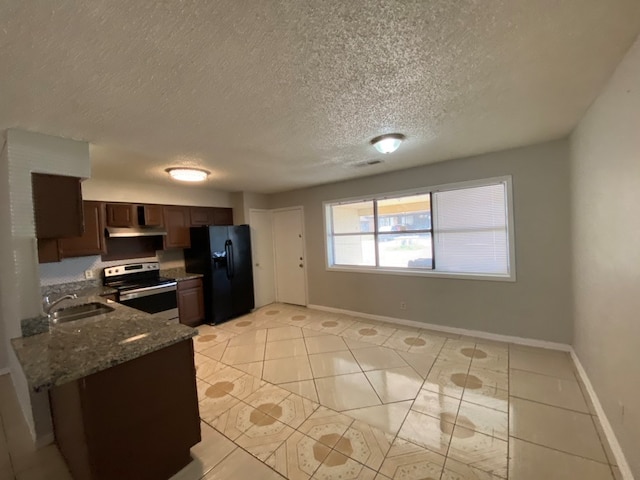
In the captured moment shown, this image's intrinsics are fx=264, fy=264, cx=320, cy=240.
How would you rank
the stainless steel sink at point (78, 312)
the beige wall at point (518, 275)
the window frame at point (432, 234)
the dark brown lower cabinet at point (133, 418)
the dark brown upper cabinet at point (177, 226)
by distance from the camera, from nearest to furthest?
the dark brown lower cabinet at point (133, 418) < the stainless steel sink at point (78, 312) < the beige wall at point (518, 275) < the window frame at point (432, 234) < the dark brown upper cabinet at point (177, 226)

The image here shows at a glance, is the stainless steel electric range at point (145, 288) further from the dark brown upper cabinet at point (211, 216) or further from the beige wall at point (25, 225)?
the beige wall at point (25, 225)

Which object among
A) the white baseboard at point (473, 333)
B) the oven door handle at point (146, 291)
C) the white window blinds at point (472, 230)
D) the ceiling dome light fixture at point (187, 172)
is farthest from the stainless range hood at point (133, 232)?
the white window blinds at point (472, 230)

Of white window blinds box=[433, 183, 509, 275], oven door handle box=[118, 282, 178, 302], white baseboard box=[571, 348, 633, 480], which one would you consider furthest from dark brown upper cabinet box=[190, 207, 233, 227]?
white baseboard box=[571, 348, 633, 480]

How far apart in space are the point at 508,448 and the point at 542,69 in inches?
96.0

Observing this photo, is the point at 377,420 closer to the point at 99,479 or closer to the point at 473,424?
the point at 473,424

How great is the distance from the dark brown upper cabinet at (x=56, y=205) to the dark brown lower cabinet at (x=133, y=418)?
48.6 inches

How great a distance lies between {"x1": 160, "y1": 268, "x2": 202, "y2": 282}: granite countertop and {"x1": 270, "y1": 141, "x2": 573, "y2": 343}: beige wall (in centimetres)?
306

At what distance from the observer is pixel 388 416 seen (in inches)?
84.7

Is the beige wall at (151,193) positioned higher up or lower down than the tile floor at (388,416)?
higher up

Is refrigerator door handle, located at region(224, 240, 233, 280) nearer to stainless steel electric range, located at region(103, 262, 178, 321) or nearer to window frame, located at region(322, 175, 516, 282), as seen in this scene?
stainless steel electric range, located at region(103, 262, 178, 321)

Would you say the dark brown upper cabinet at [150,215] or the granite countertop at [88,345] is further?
the dark brown upper cabinet at [150,215]

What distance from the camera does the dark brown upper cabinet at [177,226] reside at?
4395 millimetres

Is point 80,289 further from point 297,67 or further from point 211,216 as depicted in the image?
point 297,67

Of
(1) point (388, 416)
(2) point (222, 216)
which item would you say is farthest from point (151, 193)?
(1) point (388, 416)
